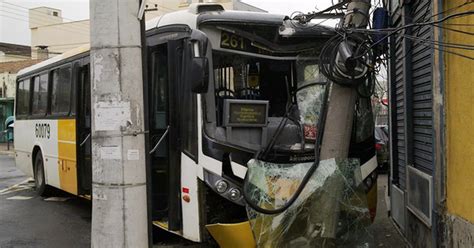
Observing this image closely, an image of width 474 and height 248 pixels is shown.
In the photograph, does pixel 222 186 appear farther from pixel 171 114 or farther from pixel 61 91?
pixel 61 91

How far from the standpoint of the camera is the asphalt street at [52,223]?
728cm

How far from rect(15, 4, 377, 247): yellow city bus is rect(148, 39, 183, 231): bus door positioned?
0.01 metres

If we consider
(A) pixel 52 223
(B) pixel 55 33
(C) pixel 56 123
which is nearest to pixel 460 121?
(A) pixel 52 223

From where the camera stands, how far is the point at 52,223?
28.2ft

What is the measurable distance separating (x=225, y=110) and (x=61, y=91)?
512 cm

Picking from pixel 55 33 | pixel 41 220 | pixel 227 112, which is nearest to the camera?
pixel 227 112

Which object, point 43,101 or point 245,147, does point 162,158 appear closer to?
point 245,147

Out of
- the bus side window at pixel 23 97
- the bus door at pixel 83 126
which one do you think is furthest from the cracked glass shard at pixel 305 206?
the bus side window at pixel 23 97

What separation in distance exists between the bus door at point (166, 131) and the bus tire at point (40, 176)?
551cm

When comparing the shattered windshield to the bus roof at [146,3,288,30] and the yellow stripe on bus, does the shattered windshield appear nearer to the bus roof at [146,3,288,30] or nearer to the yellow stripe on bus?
the bus roof at [146,3,288,30]

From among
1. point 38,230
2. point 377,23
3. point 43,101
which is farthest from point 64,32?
point 377,23

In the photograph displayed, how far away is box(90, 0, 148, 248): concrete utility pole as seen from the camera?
403cm

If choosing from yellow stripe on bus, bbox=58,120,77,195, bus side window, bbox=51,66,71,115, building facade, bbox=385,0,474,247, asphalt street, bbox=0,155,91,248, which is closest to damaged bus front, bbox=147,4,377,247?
building facade, bbox=385,0,474,247

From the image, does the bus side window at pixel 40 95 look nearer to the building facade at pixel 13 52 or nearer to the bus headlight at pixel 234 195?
the bus headlight at pixel 234 195
